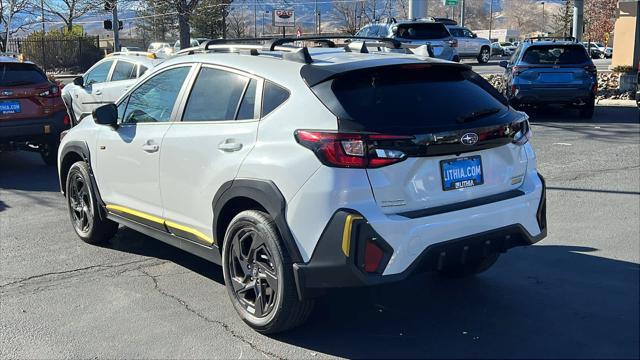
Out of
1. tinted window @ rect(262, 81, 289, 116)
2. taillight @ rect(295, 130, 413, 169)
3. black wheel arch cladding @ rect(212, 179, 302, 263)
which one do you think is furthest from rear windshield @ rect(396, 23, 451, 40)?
taillight @ rect(295, 130, 413, 169)

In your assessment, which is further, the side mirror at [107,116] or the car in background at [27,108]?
the car in background at [27,108]

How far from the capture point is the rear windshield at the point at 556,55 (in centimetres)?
1372

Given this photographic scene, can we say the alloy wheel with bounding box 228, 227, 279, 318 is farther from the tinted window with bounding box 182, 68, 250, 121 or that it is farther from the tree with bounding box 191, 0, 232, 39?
the tree with bounding box 191, 0, 232, 39

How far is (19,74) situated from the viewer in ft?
32.7

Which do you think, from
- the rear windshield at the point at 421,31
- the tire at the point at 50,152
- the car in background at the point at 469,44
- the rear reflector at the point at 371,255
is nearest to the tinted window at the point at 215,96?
the rear reflector at the point at 371,255

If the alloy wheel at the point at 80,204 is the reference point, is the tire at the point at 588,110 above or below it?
above

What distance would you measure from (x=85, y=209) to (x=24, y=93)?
14.7ft

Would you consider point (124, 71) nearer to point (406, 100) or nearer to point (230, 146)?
point (230, 146)

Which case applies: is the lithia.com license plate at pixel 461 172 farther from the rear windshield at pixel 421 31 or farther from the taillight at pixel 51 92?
the rear windshield at pixel 421 31

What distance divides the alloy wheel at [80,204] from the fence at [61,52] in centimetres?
3924

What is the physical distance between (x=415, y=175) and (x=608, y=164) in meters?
6.71

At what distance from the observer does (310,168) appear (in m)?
3.71

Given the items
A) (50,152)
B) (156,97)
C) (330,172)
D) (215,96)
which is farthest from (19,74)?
(330,172)

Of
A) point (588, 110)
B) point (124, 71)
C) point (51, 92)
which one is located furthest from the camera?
point (588, 110)
